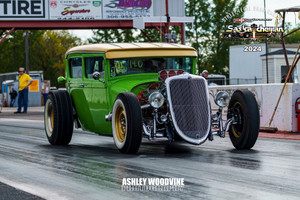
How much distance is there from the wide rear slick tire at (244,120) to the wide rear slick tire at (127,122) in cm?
171

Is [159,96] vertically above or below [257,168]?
above

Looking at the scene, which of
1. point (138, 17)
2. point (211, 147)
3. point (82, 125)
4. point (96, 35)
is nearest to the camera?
point (211, 147)

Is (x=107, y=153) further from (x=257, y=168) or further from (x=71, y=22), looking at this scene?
(x=71, y=22)

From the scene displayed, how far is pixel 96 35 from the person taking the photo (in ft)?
225

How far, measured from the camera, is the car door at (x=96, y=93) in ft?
35.3

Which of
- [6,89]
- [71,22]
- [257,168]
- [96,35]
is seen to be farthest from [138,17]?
[96,35]

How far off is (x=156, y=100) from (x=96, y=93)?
189 cm

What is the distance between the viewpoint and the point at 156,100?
9.41m

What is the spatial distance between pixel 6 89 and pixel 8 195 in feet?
156

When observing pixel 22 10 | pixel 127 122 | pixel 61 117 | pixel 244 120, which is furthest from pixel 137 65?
pixel 22 10

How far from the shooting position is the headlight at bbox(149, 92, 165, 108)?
9.38 metres

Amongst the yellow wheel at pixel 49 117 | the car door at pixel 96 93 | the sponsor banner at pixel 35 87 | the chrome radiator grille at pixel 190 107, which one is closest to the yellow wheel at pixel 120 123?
the car door at pixel 96 93

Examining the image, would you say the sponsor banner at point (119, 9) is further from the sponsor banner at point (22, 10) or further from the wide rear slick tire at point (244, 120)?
the wide rear slick tire at point (244, 120)

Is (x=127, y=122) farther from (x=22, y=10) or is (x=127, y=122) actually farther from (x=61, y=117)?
(x=22, y=10)
